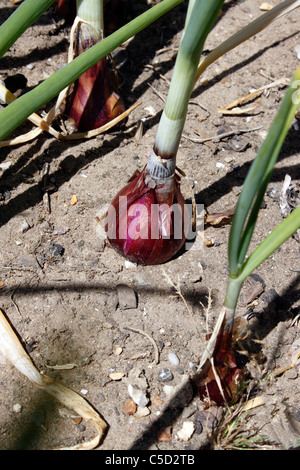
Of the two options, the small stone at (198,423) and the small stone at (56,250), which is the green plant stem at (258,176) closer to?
the small stone at (198,423)

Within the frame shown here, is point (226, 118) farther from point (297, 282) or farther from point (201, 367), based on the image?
point (201, 367)

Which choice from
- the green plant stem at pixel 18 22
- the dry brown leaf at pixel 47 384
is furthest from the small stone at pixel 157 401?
the green plant stem at pixel 18 22

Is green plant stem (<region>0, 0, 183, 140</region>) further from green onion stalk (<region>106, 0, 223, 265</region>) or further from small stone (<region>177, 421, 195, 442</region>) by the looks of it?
small stone (<region>177, 421, 195, 442</region>)

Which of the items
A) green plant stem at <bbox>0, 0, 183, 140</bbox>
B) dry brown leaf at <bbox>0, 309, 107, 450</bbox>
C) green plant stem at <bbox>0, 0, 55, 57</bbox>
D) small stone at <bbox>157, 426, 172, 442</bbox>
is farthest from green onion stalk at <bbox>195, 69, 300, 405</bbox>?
green plant stem at <bbox>0, 0, 55, 57</bbox>

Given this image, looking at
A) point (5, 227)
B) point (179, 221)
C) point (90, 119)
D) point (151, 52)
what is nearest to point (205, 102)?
point (151, 52)

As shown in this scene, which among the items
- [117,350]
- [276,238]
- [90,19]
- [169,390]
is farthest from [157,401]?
[90,19]

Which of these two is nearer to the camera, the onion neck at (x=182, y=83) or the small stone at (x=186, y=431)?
the onion neck at (x=182, y=83)
